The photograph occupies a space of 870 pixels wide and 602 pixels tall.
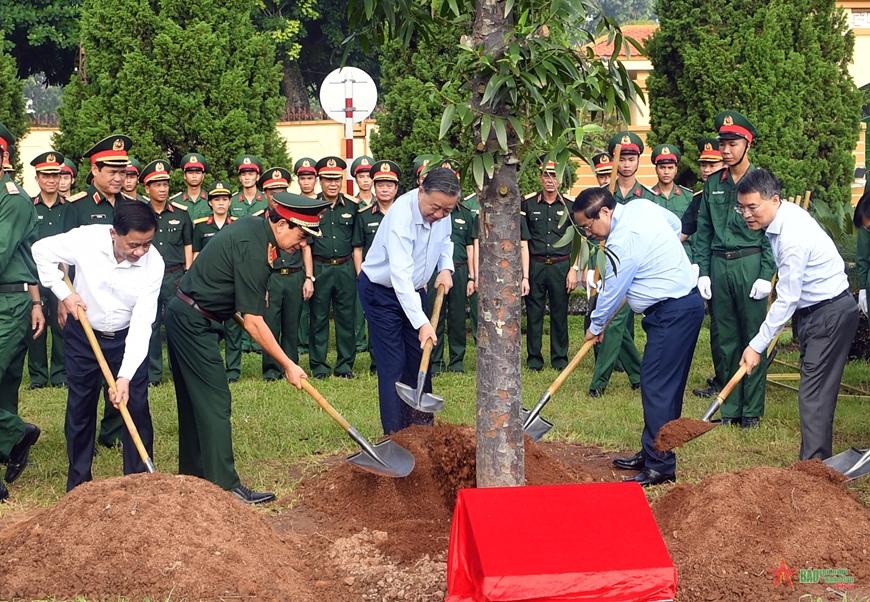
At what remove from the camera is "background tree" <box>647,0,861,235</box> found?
46.7 ft

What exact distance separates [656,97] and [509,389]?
10.6 m

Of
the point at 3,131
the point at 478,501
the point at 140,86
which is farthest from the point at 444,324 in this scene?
the point at 478,501

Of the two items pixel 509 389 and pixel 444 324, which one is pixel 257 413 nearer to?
pixel 444 324

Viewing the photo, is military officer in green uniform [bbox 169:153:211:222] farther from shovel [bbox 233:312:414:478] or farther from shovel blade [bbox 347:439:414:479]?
shovel blade [bbox 347:439:414:479]

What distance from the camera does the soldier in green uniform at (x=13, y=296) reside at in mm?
7125

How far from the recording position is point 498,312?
17.4 ft

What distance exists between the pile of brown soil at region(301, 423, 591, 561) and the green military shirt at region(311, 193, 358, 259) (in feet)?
15.4

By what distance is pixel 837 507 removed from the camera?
5621 mm

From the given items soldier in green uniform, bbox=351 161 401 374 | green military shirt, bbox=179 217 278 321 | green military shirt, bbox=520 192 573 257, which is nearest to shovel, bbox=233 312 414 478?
green military shirt, bbox=179 217 278 321

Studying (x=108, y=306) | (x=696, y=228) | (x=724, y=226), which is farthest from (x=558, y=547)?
(x=696, y=228)

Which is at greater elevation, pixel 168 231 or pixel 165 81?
pixel 165 81

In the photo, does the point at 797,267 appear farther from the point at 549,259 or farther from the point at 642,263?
the point at 549,259

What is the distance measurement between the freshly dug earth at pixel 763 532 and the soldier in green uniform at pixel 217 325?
2206 millimetres

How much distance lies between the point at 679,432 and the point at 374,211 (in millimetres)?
5543
